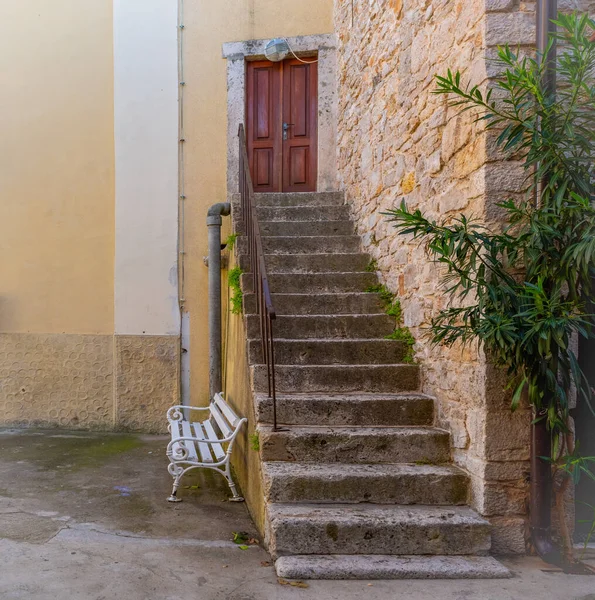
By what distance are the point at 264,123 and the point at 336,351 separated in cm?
348

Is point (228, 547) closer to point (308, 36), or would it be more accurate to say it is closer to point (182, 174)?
point (182, 174)

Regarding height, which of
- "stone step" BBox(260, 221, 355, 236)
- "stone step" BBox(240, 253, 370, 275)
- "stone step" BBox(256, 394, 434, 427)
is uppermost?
"stone step" BBox(260, 221, 355, 236)

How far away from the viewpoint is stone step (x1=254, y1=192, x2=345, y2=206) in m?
5.32

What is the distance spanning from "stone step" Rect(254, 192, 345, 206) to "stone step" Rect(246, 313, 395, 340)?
180 centimetres

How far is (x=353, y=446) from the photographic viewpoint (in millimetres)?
2973

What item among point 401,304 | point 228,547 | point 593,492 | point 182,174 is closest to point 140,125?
point 182,174

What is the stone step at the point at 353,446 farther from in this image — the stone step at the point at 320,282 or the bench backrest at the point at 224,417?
the stone step at the point at 320,282

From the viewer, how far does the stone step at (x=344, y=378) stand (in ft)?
11.3

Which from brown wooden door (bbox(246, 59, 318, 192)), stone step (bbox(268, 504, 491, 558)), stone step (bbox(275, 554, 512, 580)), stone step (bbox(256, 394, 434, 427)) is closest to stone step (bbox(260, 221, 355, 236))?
brown wooden door (bbox(246, 59, 318, 192))

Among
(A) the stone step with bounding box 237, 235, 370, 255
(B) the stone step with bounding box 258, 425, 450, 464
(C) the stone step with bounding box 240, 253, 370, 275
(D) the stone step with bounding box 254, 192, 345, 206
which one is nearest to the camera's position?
(B) the stone step with bounding box 258, 425, 450, 464

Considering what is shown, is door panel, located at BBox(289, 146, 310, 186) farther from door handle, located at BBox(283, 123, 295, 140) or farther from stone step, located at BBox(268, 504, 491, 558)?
stone step, located at BBox(268, 504, 491, 558)

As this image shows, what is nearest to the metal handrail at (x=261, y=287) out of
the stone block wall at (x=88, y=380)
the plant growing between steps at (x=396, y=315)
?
the plant growing between steps at (x=396, y=315)

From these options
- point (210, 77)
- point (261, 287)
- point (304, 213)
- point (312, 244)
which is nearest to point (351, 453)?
point (261, 287)

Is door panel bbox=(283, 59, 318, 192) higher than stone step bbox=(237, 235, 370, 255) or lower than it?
higher
